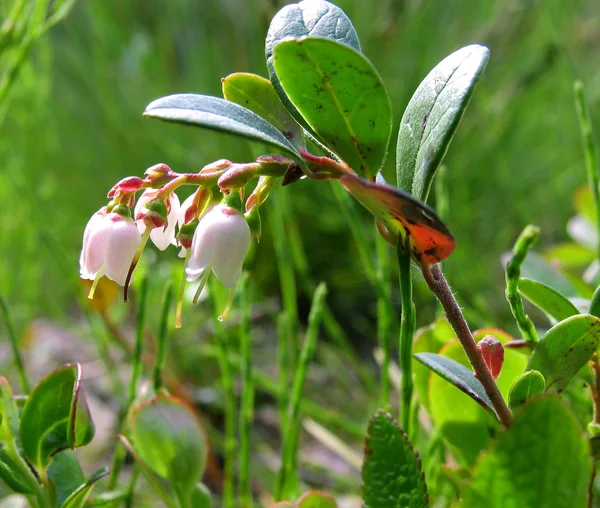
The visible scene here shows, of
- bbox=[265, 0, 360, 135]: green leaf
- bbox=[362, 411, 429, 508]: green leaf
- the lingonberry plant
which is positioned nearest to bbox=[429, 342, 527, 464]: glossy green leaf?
the lingonberry plant

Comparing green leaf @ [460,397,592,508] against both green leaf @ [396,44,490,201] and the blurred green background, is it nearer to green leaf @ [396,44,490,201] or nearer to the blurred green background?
green leaf @ [396,44,490,201]

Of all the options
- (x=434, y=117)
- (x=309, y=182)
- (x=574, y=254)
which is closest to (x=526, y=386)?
(x=434, y=117)

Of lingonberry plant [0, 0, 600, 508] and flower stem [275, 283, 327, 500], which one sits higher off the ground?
lingonberry plant [0, 0, 600, 508]

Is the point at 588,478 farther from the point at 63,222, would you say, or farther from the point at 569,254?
the point at 63,222

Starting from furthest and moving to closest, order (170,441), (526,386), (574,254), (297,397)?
(574,254), (297,397), (170,441), (526,386)


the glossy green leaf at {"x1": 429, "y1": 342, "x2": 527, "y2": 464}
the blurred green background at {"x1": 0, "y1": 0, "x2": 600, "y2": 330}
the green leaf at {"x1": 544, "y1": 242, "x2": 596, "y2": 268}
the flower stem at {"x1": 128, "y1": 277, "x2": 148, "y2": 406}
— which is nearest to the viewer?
the glossy green leaf at {"x1": 429, "y1": 342, "x2": 527, "y2": 464}

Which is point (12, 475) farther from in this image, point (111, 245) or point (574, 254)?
point (574, 254)

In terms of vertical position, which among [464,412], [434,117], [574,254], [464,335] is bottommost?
[574,254]

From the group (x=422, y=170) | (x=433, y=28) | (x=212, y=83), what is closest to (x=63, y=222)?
(x=212, y=83)
